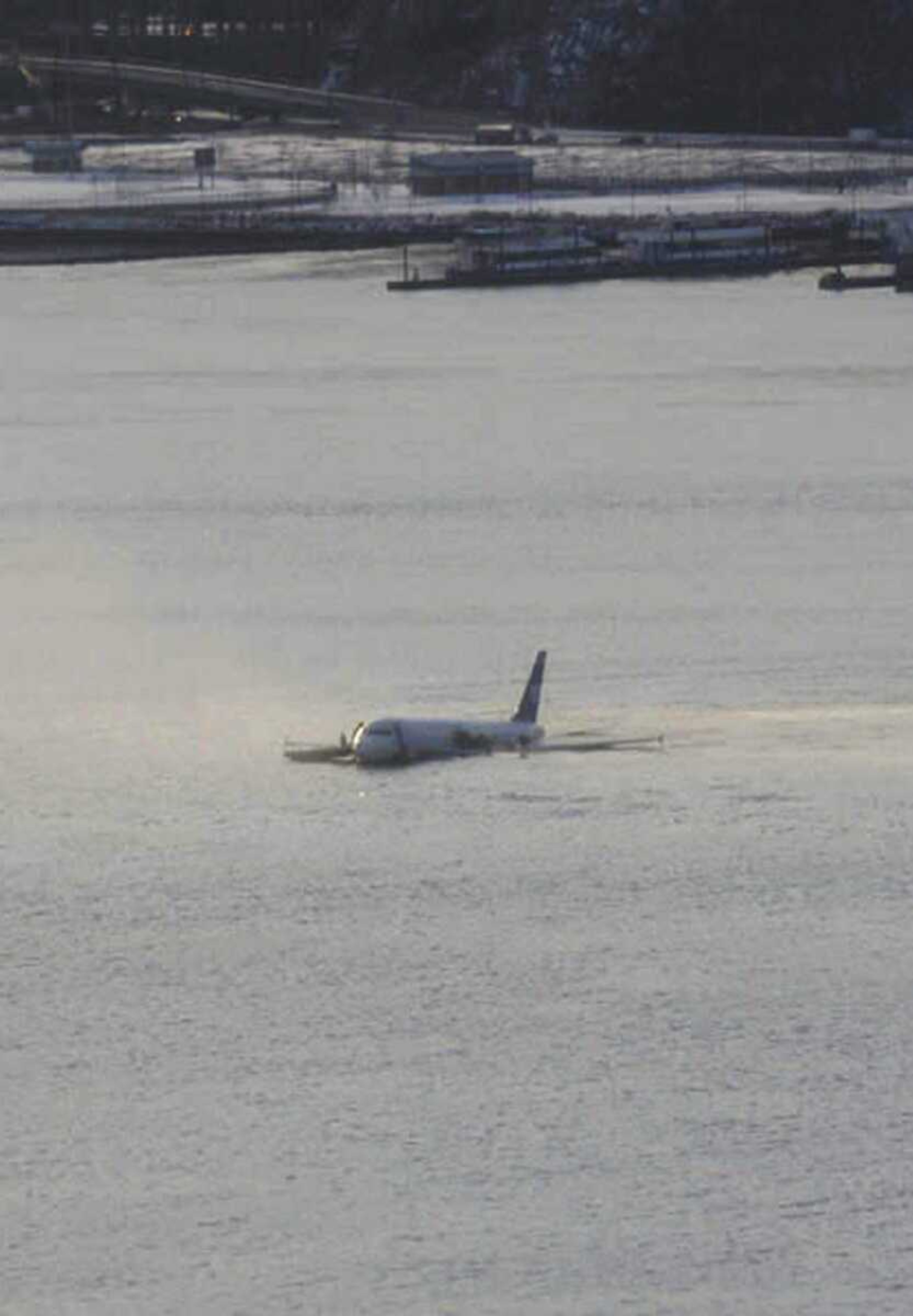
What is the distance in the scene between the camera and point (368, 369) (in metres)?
55.7

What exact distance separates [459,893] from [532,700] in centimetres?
351

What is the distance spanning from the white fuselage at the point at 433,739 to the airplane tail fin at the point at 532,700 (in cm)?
6

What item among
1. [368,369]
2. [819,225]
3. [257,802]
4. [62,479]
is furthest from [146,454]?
[819,225]

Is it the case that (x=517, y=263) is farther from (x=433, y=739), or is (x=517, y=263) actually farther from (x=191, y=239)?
(x=433, y=739)

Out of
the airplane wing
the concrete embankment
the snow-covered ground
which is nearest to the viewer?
the airplane wing

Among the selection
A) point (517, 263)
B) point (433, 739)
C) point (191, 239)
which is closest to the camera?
point (433, 739)

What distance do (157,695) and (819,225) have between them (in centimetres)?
4772

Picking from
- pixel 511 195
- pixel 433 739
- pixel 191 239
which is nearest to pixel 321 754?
pixel 433 739

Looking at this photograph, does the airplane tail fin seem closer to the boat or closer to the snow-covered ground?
the boat

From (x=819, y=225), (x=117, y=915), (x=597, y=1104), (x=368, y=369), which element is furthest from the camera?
(x=819, y=225)

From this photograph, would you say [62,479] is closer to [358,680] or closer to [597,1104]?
[358,680]

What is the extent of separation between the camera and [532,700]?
28219 millimetres

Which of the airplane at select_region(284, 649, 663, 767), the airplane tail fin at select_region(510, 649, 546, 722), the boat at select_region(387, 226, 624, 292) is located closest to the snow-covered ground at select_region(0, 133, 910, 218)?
the boat at select_region(387, 226, 624, 292)

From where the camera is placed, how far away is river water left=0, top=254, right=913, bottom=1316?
19469 mm
